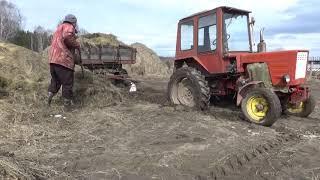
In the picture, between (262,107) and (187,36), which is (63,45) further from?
(262,107)

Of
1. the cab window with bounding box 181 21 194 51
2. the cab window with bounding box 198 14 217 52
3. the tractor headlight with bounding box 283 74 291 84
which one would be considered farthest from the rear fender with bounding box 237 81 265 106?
the cab window with bounding box 181 21 194 51

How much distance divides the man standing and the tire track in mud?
4.39 m

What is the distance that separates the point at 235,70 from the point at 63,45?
3.65 m

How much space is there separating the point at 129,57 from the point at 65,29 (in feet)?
26.7

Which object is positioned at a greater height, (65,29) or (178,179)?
(65,29)

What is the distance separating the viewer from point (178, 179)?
6.12 metres

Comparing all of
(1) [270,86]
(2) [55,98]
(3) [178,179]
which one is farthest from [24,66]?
(3) [178,179]

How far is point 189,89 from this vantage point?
12.0 meters

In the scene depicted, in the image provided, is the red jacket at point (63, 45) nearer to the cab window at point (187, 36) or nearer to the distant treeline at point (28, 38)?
the cab window at point (187, 36)

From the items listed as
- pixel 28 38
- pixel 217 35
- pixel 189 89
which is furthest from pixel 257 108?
pixel 28 38

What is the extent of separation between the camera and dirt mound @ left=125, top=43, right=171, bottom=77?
87.6 feet

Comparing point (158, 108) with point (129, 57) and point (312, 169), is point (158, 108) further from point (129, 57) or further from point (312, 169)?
point (129, 57)

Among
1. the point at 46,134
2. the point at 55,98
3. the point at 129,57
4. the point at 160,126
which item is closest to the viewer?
the point at 46,134

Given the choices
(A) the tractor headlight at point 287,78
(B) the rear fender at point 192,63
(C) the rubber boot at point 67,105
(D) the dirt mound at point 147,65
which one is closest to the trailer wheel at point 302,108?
(A) the tractor headlight at point 287,78
